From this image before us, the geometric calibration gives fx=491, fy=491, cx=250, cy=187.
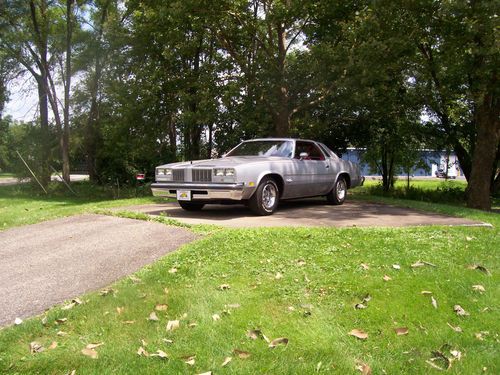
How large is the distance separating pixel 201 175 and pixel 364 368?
5.41 meters

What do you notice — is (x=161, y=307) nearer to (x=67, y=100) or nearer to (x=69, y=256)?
(x=69, y=256)

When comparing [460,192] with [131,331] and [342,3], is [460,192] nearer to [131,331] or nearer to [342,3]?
[342,3]

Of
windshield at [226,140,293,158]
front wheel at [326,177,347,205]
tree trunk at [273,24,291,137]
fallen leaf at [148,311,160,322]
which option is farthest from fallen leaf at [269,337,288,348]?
tree trunk at [273,24,291,137]

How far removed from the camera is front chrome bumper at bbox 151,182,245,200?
26.0 feet

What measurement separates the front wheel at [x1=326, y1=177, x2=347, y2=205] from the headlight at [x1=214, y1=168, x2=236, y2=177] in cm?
342

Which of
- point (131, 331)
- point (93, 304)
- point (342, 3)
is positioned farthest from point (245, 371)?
point (342, 3)

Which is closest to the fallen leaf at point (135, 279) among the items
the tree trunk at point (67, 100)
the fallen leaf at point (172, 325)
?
the fallen leaf at point (172, 325)

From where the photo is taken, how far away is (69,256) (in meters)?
5.82

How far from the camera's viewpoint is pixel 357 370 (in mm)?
3369

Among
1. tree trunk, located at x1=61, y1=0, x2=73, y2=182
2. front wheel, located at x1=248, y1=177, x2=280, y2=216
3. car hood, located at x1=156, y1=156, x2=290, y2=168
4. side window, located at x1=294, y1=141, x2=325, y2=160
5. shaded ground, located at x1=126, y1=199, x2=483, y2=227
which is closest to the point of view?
shaded ground, located at x1=126, y1=199, x2=483, y2=227

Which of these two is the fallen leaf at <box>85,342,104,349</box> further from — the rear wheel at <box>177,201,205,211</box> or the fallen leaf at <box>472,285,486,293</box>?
the rear wheel at <box>177,201,205,211</box>

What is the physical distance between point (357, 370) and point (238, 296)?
140cm

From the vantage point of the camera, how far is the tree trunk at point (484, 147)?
→ 47.9 feet

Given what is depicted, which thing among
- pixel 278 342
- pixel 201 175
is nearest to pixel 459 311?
pixel 278 342
